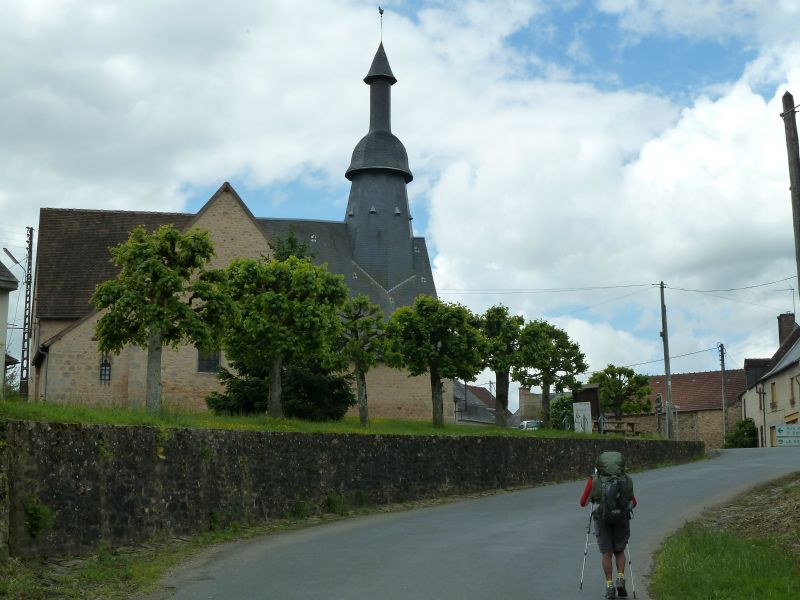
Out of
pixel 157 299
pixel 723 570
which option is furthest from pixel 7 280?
pixel 723 570

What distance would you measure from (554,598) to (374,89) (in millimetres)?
44703

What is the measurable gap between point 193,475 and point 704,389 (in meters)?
59.0

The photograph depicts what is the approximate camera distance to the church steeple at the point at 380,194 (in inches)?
2025

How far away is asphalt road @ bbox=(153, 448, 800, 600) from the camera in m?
11.4

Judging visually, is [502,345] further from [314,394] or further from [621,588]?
→ [621,588]

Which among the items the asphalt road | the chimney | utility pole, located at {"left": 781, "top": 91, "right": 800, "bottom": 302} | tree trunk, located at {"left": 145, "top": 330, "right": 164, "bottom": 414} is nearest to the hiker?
the asphalt road

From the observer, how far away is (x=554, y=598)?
10.9 metres

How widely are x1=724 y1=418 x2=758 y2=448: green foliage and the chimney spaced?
888 centimetres

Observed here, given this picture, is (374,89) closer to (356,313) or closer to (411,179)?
(411,179)

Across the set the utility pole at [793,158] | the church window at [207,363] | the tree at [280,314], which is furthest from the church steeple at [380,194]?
the utility pole at [793,158]

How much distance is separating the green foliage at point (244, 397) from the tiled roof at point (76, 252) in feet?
32.1

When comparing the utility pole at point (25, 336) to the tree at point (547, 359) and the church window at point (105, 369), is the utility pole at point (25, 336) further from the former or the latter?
the tree at point (547, 359)

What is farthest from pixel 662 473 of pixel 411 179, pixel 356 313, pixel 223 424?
pixel 411 179

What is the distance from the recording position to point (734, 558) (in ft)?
41.2
